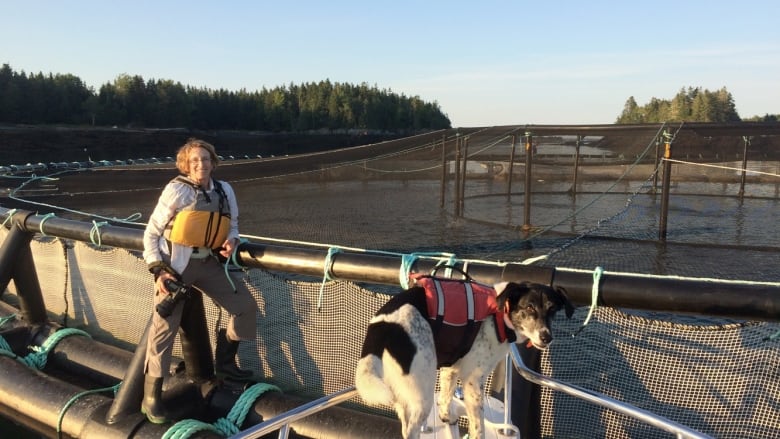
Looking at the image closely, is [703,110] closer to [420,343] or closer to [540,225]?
[540,225]

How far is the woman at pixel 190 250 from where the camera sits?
147 inches

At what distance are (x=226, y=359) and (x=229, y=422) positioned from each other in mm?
→ 591

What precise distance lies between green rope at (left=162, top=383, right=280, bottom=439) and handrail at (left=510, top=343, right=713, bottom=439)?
1.93 m

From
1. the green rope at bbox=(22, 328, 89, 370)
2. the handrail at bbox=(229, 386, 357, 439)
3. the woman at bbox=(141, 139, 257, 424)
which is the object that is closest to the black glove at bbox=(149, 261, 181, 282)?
the woman at bbox=(141, 139, 257, 424)

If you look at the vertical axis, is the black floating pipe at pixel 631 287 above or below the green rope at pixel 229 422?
above

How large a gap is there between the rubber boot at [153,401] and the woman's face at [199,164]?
1357 millimetres

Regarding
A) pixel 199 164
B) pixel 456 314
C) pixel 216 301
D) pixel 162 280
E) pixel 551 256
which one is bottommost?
pixel 551 256

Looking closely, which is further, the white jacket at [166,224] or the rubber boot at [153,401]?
the white jacket at [166,224]

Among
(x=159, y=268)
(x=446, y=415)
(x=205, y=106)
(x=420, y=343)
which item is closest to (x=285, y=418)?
(x=420, y=343)

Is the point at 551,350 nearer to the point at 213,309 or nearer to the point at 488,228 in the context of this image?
the point at 213,309

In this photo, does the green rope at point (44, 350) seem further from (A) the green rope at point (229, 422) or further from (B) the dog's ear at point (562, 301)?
(B) the dog's ear at point (562, 301)

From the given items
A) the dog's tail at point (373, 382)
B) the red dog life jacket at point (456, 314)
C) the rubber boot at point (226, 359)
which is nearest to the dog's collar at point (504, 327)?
the red dog life jacket at point (456, 314)

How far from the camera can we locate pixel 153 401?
12.1 feet

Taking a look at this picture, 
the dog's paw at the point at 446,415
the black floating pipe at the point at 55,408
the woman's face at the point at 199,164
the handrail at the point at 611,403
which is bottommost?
the black floating pipe at the point at 55,408
